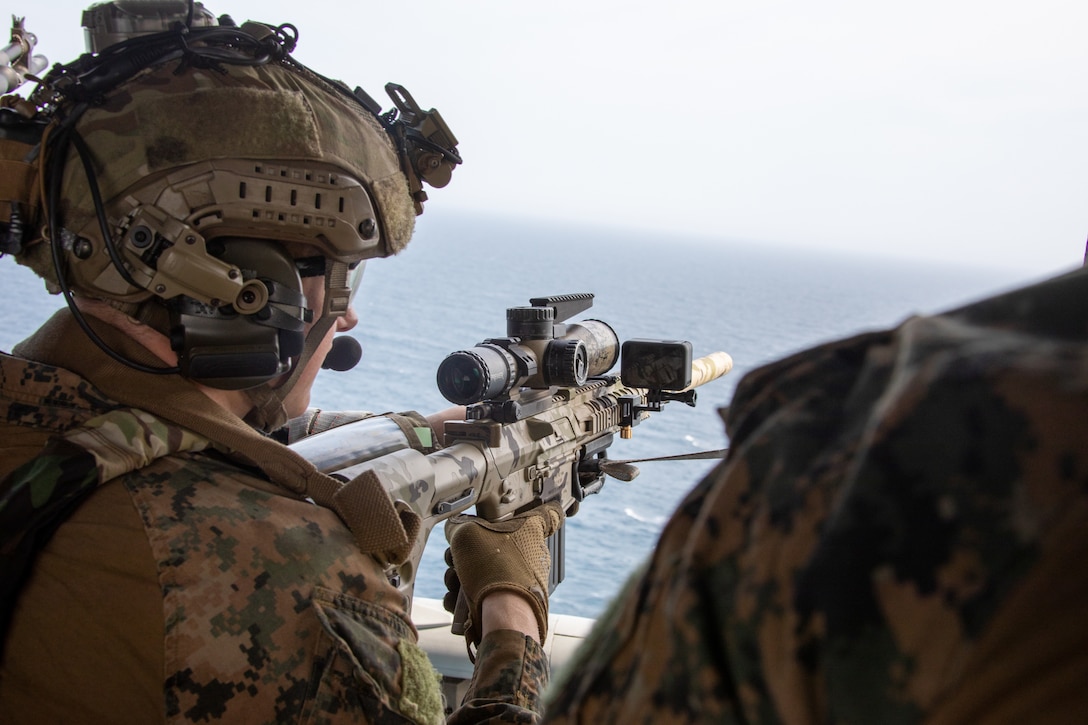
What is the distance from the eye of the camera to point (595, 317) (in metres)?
7.27

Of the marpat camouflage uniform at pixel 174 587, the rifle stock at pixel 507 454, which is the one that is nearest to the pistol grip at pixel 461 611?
the rifle stock at pixel 507 454

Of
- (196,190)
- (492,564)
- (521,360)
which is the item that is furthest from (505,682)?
(196,190)

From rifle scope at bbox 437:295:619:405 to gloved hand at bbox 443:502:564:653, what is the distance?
0.27 metres

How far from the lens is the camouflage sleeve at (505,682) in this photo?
1363mm

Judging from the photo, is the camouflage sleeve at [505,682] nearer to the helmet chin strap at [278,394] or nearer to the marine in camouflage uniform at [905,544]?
the helmet chin strap at [278,394]

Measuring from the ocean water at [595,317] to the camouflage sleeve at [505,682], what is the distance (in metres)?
0.34

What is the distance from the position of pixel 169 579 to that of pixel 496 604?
795 mm

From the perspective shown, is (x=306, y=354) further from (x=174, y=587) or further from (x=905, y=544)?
(x=905, y=544)

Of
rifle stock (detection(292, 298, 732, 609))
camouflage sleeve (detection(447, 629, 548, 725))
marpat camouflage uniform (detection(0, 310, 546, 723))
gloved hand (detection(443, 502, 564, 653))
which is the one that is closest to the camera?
marpat camouflage uniform (detection(0, 310, 546, 723))

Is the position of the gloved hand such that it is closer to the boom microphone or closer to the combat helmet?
the boom microphone

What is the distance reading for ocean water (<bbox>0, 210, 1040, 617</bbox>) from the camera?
505 centimetres

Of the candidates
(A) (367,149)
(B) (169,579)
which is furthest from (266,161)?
(B) (169,579)

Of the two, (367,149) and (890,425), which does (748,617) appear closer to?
(890,425)

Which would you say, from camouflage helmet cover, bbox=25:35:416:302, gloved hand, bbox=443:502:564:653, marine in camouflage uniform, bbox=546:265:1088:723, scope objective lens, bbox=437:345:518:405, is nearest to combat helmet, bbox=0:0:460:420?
camouflage helmet cover, bbox=25:35:416:302
